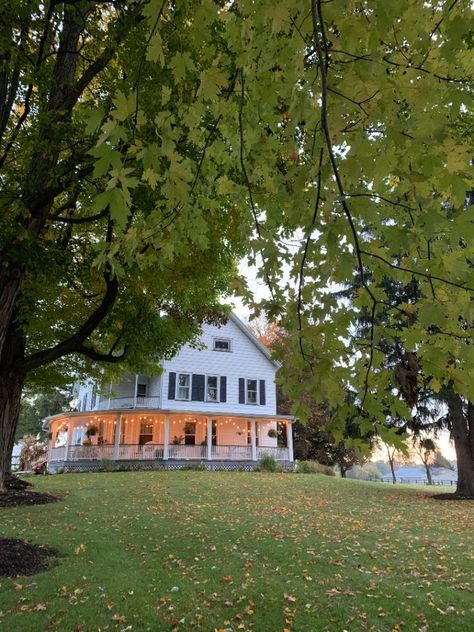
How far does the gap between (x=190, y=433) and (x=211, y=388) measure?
2985 millimetres

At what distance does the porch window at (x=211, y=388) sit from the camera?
24.5 metres

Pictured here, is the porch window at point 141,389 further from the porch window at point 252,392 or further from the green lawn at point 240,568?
the green lawn at point 240,568

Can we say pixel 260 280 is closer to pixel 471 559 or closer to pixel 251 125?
pixel 251 125

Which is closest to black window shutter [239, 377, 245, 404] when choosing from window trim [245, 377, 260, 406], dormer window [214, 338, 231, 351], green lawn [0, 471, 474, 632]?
window trim [245, 377, 260, 406]

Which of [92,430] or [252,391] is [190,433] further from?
[92,430]

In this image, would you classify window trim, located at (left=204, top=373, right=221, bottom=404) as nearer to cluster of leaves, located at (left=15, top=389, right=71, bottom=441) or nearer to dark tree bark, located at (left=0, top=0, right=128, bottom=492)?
dark tree bark, located at (left=0, top=0, right=128, bottom=492)

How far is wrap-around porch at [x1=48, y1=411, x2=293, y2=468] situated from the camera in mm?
22219

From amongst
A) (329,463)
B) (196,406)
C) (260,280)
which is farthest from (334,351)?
(329,463)

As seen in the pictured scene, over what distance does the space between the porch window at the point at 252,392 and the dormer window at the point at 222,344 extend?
2342mm

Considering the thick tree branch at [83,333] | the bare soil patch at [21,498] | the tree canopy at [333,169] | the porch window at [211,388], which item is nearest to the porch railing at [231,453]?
the porch window at [211,388]

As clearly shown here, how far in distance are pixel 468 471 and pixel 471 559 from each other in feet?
32.5

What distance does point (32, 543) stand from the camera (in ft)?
22.6

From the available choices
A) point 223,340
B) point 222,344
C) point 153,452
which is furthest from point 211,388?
point 153,452

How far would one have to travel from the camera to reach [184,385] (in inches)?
957
